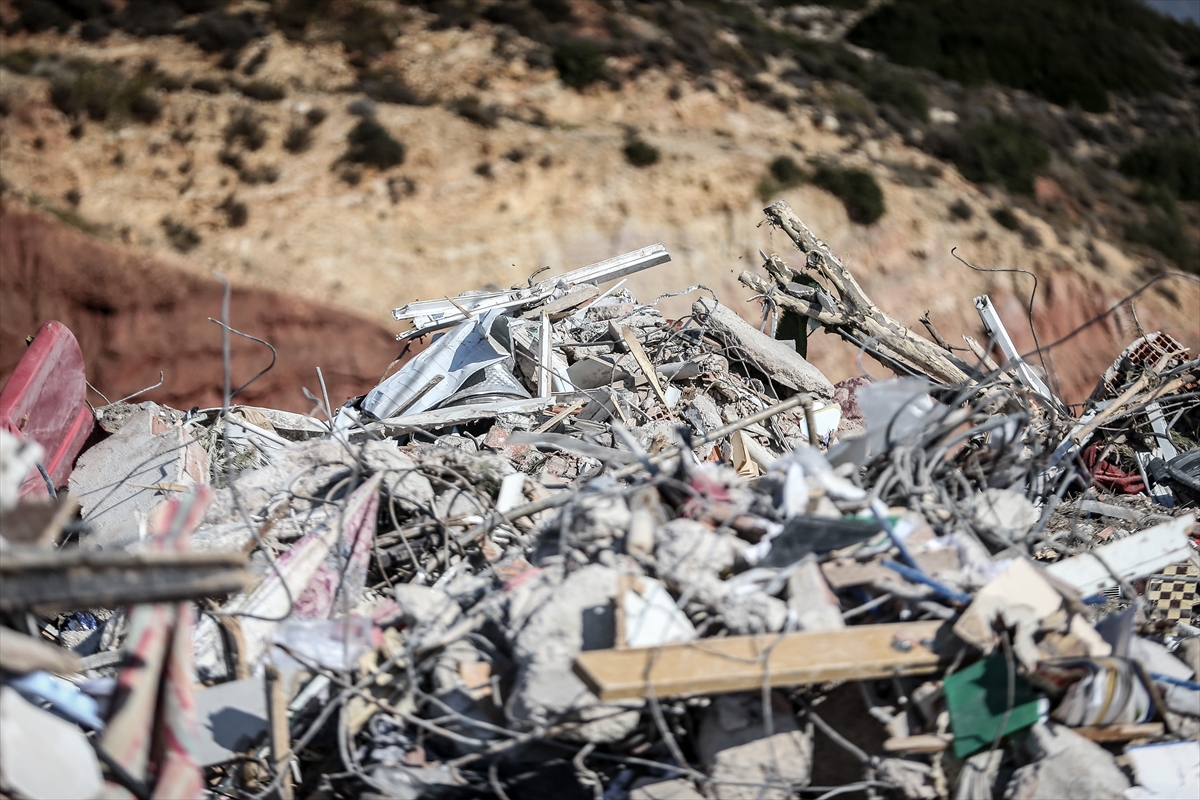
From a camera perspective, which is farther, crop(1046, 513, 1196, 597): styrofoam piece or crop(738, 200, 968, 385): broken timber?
crop(738, 200, 968, 385): broken timber

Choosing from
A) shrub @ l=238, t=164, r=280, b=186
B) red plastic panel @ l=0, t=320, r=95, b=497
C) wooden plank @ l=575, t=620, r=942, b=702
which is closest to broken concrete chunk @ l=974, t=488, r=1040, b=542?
wooden plank @ l=575, t=620, r=942, b=702

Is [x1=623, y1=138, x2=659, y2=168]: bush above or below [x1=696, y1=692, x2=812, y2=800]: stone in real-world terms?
below

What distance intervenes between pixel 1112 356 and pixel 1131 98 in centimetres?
1713

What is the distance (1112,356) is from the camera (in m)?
15.7

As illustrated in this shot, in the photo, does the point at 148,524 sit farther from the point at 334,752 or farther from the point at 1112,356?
the point at 1112,356

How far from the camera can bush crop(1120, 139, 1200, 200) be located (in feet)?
76.0

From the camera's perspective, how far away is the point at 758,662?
8.06 ft

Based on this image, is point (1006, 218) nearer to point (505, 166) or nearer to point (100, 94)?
point (505, 166)

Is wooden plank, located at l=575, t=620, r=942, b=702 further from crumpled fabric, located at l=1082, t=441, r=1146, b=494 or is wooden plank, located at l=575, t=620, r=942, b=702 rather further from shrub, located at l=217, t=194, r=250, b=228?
shrub, located at l=217, t=194, r=250, b=228

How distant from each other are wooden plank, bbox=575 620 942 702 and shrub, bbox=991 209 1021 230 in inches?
724

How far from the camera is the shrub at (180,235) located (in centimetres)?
1530

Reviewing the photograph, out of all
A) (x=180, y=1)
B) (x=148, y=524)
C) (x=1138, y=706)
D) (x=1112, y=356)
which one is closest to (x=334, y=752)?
(x=148, y=524)

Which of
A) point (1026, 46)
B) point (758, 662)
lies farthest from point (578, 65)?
point (758, 662)

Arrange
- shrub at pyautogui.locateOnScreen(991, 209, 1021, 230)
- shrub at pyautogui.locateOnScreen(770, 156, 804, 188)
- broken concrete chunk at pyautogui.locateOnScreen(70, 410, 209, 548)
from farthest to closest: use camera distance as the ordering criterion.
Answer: shrub at pyautogui.locateOnScreen(991, 209, 1021, 230), shrub at pyautogui.locateOnScreen(770, 156, 804, 188), broken concrete chunk at pyautogui.locateOnScreen(70, 410, 209, 548)
